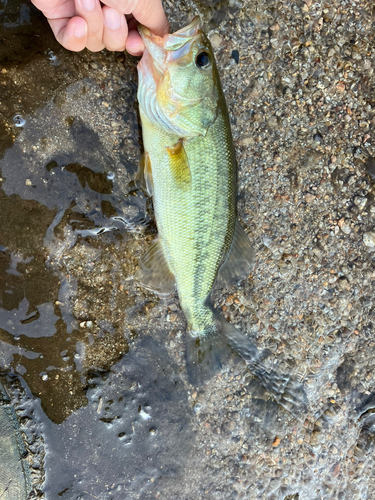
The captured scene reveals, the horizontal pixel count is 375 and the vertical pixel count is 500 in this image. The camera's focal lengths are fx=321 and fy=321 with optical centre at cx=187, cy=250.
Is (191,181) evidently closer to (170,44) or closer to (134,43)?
(170,44)

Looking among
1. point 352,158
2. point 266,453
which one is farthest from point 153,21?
point 266,453

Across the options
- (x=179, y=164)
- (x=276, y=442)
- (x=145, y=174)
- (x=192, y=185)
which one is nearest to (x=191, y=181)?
(x=192, y=185)

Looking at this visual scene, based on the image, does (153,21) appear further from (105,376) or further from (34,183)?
(105,376)

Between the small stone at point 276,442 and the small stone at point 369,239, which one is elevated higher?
the small stone at point 369,239

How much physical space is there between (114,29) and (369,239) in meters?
2.53

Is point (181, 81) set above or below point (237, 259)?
above

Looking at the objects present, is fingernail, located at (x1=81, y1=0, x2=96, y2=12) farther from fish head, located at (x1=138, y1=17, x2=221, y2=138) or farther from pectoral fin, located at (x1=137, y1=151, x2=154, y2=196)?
pectoral fin, located at (x1=137, y1=151, x2=154, y2=196)

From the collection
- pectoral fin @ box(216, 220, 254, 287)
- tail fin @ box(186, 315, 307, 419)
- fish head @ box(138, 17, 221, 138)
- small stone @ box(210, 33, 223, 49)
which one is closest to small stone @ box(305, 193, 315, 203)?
pectoral fin @ box(216, 220, 254, 287)

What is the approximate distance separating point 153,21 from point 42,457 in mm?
3304

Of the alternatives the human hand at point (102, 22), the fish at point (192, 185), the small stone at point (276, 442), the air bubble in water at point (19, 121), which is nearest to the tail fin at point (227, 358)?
the fish at point (192, 185)

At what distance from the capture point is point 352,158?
2.75m

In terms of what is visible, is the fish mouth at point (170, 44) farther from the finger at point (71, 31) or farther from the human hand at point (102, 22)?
the finger at point (71, 31)

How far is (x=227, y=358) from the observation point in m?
2.74

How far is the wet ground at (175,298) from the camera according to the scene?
7.81 feet
